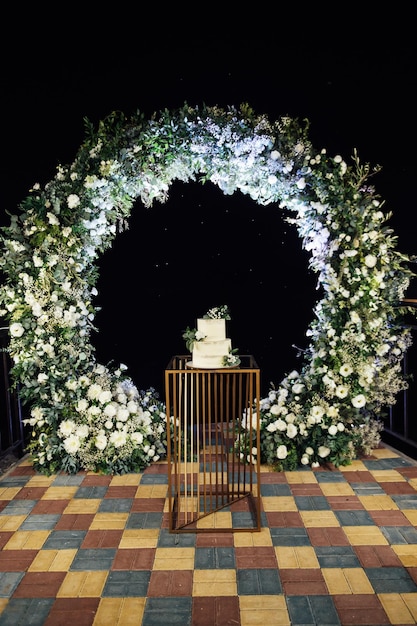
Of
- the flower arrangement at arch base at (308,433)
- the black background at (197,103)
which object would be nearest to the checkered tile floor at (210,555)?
the flower arrangement at arch base at (308,433)

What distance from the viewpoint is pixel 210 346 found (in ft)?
9.83

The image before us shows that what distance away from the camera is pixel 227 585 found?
2.35m

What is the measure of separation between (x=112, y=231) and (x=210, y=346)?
1.34 meters

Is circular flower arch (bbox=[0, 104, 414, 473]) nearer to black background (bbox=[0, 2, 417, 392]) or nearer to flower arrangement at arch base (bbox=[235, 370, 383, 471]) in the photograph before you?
flower arrangement at arch base (bbox=[235, 370, 383, 471])

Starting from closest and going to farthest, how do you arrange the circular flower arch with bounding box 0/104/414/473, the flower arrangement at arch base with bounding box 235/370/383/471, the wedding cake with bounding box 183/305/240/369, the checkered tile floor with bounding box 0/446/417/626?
the checkered tile floor with bounding box 0/446/417/626 < the wedding cake with bounding box 183/305/240/369 < the circular flower arch with bounding box 0/104/414/473 < the flower arrangement at arch base with bounding box 235/370/383/471

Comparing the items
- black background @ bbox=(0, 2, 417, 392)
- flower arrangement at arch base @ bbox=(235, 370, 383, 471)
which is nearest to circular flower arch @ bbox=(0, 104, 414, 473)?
flower arrangement at arch base @ bbox=(235, 370, 383, 471)

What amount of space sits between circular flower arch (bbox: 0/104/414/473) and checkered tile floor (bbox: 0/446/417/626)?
256 millimetres

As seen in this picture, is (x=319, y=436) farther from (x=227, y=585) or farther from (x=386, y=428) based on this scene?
(x=227, y=585)

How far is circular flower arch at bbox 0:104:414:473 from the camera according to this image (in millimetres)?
3541

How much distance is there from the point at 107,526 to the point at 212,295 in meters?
2.31

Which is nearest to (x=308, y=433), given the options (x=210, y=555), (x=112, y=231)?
(x=210, y=555)

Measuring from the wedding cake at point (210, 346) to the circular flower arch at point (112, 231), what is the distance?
957mm

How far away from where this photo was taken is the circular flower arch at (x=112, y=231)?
3.54 meters

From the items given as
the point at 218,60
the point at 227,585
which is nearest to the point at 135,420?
the point at 227,585
